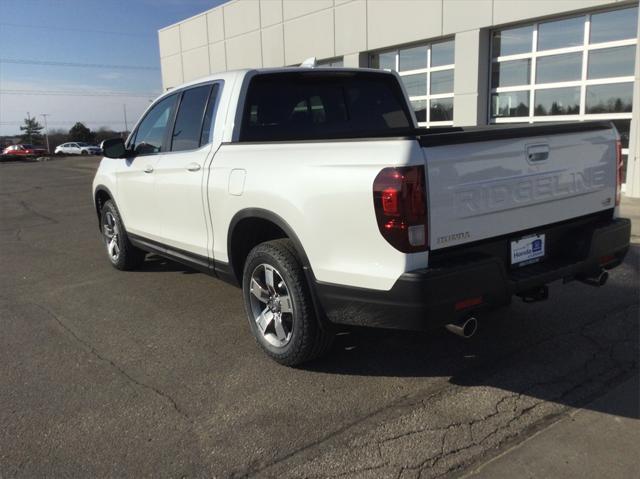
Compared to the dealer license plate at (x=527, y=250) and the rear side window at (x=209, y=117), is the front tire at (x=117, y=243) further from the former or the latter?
the dealer license plate at (x=527, y=250)

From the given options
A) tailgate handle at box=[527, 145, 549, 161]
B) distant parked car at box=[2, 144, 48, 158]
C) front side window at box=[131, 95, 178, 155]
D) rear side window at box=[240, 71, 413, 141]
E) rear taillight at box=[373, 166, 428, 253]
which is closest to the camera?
rear taillight at box=[373, 166, 428, 253]

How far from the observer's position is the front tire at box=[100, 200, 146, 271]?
613 cm

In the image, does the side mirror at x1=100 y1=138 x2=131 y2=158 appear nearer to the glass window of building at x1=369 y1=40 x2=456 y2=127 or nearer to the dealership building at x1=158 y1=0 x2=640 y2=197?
the dealership building at x1=158 y1=0 x2=640 y2=197

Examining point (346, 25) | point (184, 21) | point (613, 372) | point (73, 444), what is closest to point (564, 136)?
point (613, 372)

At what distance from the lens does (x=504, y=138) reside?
3.12 meters

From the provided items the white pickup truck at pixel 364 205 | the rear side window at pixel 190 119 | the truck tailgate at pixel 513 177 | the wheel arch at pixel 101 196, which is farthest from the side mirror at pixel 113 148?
the truck tailgate at pixel 513 177

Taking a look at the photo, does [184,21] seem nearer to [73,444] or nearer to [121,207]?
[121,207]

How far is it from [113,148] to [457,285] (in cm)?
389

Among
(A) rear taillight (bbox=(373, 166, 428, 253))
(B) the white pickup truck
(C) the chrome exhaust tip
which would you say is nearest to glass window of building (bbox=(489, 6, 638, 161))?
(B) the white pickup truck

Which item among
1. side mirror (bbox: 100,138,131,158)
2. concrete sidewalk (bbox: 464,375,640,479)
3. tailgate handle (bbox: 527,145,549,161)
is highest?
side mirror (bbox: 100,138,131,158)

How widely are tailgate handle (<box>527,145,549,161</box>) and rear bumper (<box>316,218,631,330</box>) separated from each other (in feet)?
1.48

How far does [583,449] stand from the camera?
9.14 feet

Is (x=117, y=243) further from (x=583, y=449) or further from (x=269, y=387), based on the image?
(x=583, y=449)

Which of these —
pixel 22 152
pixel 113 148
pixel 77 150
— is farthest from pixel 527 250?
pixel 77 150
